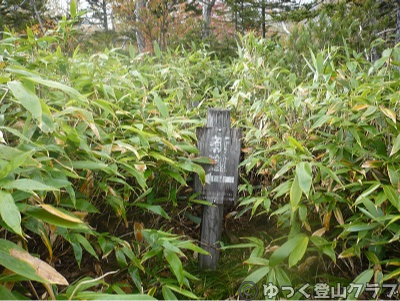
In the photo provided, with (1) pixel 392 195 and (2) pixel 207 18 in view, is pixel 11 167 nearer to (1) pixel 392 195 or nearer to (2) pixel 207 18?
(1) pixel 392 195

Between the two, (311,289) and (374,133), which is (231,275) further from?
(374,133)

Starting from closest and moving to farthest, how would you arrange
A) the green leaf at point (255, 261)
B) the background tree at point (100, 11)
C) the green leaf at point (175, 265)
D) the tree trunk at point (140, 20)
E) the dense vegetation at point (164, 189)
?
the dense vegetation at point (164, 189) < the green leaf at point (175, 265) < the green leaf at point (255, 261) < the tree trunk at point (140, 20) < the background tree at point (100, 11)

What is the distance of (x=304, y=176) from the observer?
1290mm

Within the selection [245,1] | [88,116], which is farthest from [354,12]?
[245,1]

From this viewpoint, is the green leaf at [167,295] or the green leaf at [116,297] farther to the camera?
the green leaf at [167,295]

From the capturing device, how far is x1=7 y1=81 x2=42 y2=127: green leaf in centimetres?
86

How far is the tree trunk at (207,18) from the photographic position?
9.82m

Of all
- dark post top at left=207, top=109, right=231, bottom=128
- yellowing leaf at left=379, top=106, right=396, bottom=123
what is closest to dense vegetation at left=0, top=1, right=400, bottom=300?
yellowing leaf at left=379, top=106, right=396, bottom=123

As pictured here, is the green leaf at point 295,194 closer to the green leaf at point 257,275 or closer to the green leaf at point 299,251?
the green leaf at point 299,251

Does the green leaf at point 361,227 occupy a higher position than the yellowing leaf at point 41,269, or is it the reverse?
the yellowing leaf at point 41,269

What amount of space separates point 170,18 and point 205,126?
335 inches

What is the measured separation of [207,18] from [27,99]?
34.8 ft

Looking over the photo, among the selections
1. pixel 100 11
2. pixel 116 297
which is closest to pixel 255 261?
pixel 116 297

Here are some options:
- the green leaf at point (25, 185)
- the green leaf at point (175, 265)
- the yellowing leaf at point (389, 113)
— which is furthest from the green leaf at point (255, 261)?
the green leaf at point (25, 185)
